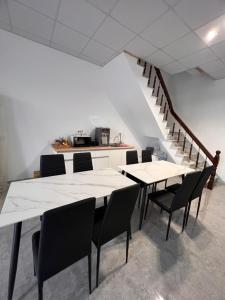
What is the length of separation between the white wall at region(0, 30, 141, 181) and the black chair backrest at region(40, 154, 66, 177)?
124cm

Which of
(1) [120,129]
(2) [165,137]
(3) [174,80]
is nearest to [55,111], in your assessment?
(1) [120,129]

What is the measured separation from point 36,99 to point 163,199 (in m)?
3.04

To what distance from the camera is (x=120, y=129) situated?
4.37m

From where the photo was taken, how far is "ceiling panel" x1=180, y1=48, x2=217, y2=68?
110 inches

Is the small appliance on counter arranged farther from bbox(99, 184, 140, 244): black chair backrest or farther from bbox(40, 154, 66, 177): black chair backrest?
bbox(99, 184, 140, 244): black chair backrest

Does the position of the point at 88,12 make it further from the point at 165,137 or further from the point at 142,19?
the point at 165,137

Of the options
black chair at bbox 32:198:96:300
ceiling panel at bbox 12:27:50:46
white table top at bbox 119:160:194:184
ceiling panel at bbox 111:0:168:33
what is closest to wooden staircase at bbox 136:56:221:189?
ceiling panel at bbox 111:0:168:33

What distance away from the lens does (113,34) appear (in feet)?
7.88

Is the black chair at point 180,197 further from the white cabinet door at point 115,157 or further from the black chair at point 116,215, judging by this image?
the white cabinet door at point 115,157

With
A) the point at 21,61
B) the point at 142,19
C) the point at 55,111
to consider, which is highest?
the point at 142,19

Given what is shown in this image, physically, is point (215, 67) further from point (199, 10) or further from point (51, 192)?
point (51, 192)

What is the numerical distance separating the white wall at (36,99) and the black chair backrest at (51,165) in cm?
124

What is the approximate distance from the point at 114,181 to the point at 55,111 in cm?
232

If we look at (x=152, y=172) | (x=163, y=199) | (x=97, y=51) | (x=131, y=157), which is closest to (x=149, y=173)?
(x=152, y=172)
